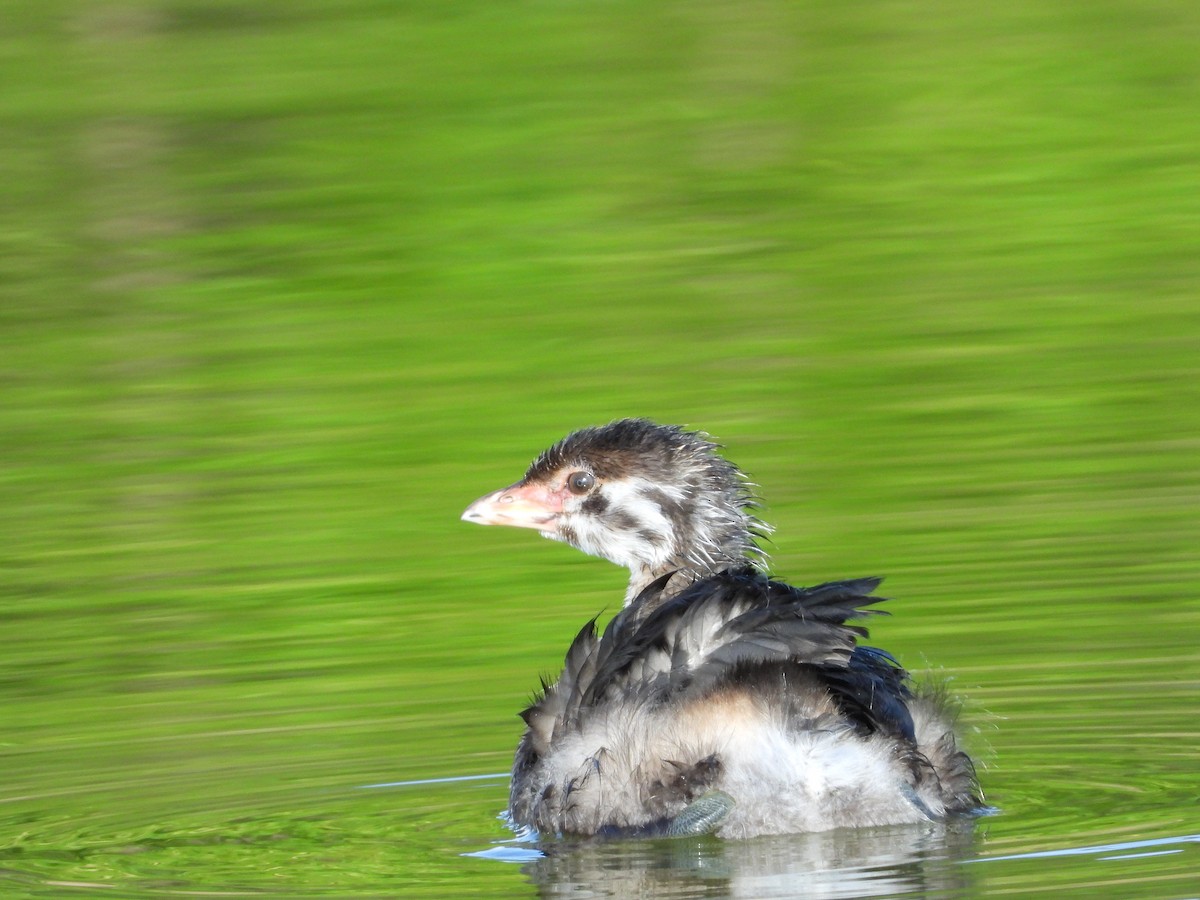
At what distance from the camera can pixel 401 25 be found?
20.3 metres

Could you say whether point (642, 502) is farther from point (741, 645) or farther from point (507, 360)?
point (507, 360)

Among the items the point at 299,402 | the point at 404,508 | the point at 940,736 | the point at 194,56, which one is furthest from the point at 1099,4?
the point at 940,736

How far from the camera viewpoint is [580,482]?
29.1 feet

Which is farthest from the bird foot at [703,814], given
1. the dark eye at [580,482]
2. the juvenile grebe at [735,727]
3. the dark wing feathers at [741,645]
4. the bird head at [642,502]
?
the dark eye at [580,482]

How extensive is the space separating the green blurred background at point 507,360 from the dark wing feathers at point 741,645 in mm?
568

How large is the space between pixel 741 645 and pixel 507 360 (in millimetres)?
7015

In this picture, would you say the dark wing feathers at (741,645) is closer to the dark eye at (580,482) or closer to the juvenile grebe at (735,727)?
the juvenile grebe at (735,727)

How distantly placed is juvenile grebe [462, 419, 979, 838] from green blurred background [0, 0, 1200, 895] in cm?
34

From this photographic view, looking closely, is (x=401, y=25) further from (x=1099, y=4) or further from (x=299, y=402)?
(x=299, y=402)

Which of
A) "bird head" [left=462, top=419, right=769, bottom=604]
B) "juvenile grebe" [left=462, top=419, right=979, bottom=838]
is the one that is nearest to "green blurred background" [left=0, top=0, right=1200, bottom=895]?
"juvenile grebe" [left=462, top=419, right=979, bottom=838]

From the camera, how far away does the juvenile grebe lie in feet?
23.3

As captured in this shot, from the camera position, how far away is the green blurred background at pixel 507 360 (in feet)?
30.1

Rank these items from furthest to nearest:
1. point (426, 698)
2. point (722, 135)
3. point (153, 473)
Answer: point (722, 135), point (153, 473), point (426, 698)

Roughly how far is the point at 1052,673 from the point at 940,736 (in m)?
1.46
